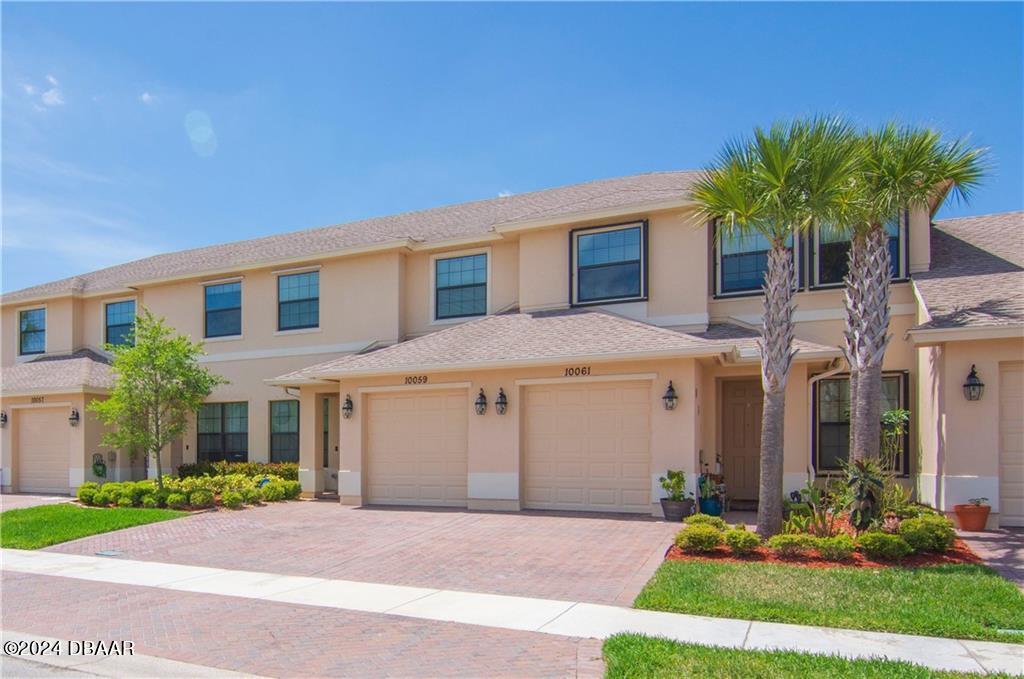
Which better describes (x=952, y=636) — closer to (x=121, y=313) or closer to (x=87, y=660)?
(x=87, y=660)

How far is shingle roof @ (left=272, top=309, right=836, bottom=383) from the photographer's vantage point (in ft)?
44.6

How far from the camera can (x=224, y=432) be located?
21.5m

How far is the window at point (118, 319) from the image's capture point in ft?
77.5

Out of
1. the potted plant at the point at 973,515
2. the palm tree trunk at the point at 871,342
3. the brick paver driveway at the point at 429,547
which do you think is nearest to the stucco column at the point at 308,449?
the brick paver driveway at the point at 429,547

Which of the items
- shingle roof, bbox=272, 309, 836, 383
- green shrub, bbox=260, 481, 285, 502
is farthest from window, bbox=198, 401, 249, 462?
shingle roof, bbox=272, 309, 836, 383

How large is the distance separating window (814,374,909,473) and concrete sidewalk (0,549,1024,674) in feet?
30.0

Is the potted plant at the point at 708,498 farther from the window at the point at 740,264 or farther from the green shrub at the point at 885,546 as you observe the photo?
the window at the point at 740,264

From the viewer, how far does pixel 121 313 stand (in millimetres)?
23922

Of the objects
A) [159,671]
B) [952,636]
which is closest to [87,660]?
[159,671]

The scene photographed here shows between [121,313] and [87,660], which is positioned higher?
[121,313]

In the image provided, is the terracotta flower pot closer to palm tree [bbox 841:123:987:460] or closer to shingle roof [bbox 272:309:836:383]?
palm tree [bbox 841:123:987:460]

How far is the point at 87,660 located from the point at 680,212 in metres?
13.0

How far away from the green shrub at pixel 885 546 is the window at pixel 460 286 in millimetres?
10986

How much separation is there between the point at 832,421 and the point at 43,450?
867 inches
